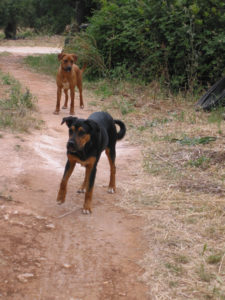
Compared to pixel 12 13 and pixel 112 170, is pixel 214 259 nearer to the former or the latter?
pixel 112 170

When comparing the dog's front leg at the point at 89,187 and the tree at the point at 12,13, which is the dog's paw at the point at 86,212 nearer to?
the dog's front leg at the point at 89,187

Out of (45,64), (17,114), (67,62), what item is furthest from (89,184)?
(45,64)

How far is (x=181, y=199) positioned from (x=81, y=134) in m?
1.53

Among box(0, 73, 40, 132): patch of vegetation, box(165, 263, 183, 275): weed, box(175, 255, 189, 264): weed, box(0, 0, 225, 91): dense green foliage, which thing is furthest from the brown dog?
box(165, 263, 183, 275): weed

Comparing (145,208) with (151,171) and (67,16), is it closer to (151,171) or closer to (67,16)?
(151,171)

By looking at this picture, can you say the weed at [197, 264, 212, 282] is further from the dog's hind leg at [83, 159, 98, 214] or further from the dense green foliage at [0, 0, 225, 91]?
the dense green foliage at [0, 0, 225, 91]

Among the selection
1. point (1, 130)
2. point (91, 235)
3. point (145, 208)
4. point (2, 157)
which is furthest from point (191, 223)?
point (1, 130)

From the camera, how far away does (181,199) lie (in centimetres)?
502

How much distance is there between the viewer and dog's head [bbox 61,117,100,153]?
4.27 m

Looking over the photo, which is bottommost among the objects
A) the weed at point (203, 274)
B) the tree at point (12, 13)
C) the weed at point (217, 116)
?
the weed at point (203, 274)

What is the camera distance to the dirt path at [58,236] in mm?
3248

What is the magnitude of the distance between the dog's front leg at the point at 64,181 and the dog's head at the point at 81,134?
0.31 metres

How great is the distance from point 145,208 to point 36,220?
126 cm

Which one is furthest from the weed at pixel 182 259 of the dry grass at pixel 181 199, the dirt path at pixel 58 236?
the dirt path at pixel 58 236
